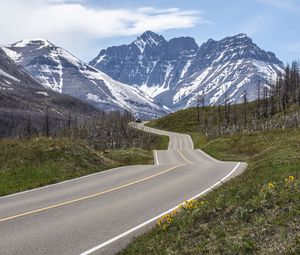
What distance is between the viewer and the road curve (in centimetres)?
1181

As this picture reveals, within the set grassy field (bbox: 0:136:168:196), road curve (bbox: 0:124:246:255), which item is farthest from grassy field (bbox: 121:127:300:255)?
grassy field (bbox: 0:136:168:196)

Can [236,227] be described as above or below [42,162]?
above

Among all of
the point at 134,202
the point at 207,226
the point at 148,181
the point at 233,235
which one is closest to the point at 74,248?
the point at 207,226

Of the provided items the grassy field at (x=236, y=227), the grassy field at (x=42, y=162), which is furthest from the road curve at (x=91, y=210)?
the grassy field at (x=42, y=162)

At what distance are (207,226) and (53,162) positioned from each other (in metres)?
20.5

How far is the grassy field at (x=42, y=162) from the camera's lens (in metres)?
24.7

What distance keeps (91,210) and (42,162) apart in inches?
571

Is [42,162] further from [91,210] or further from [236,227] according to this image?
[236,227]

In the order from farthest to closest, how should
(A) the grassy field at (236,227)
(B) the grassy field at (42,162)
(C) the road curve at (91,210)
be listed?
(B) the grassy field at (42,162) → (C) the road curve at (91,210) → (A) the grassy field at (236,227)

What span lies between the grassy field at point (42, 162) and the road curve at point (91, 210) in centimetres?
157

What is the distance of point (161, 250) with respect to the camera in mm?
10078

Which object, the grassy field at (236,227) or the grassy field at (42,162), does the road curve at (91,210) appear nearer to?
the grassy field at (236,227)

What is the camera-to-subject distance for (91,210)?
16.2m

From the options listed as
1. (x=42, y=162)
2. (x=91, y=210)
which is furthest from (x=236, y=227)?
(x=42, y=162)
